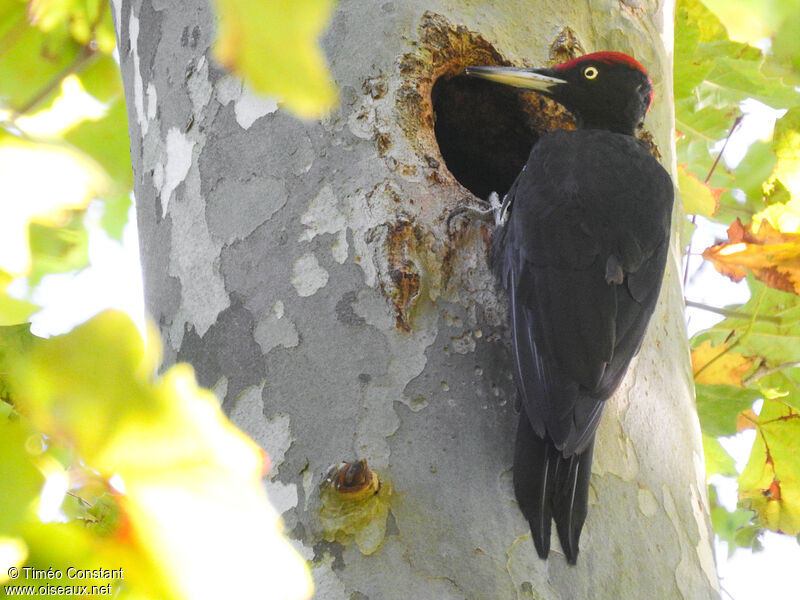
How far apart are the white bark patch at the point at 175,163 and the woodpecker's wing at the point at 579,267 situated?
2.42 feet

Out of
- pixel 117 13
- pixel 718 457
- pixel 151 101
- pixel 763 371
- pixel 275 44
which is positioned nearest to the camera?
pixel 275 44

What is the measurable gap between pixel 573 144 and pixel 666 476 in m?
1.07

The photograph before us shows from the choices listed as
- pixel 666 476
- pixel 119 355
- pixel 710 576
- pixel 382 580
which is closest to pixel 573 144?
pixel 666 476

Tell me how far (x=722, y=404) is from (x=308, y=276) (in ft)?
5.76

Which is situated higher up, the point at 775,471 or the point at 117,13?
the point at 117,13

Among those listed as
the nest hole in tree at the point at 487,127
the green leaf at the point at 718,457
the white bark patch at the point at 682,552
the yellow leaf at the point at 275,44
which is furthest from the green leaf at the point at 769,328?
the yellow leaf at the point at 275,44

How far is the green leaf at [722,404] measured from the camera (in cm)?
298

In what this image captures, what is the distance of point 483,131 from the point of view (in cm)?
323

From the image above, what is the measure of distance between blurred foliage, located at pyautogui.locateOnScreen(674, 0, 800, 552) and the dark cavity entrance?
1.86 ft

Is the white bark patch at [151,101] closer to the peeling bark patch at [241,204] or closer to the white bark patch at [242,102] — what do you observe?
the white bark patch at [242,102]

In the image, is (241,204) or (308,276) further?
(241,204)

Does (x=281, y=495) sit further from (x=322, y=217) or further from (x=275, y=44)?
(x=275, y=44)

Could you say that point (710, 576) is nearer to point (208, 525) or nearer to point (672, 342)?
point (672, 342)

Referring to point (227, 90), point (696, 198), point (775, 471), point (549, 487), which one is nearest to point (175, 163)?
point (227, 90)
